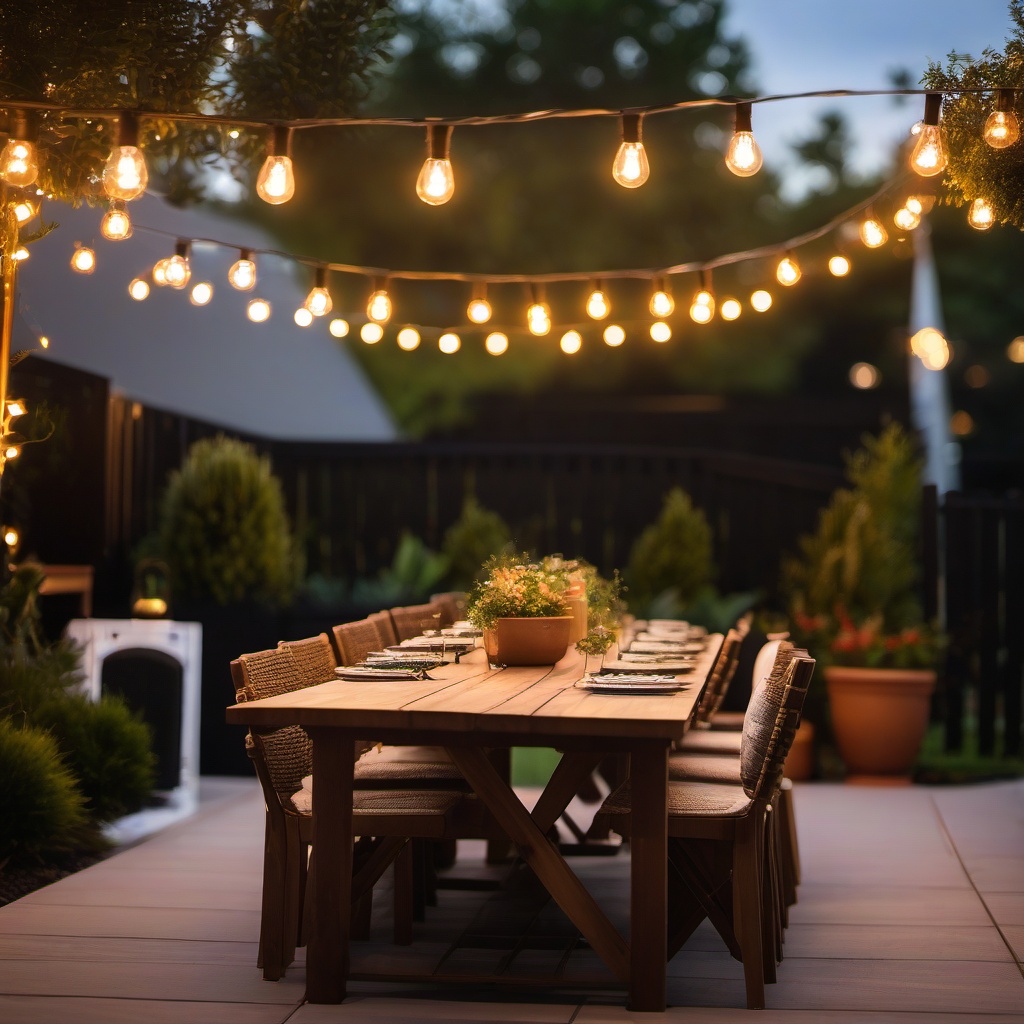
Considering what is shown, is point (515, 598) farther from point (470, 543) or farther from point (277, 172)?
point (470, 543)

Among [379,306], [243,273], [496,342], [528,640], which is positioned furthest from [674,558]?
[528,640]

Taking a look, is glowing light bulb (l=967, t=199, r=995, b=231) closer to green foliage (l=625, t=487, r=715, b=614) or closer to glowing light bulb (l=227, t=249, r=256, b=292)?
glowing light bulb (l=227, t=249, r=256, b=292)

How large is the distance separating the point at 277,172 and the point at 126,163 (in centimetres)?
45

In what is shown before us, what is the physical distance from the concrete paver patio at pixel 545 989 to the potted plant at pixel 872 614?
4.66 feet

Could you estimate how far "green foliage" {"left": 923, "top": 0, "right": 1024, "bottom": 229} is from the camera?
4.99 metres

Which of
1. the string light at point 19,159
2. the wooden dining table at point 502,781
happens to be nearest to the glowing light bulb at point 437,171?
the string light at point 19,159

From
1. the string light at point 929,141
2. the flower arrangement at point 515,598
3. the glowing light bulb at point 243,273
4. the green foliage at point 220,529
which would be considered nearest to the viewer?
the string light at point 929,141

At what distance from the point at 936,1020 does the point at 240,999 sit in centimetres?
187

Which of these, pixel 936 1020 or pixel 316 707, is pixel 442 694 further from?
pixel 936 1020

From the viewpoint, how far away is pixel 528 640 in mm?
4863

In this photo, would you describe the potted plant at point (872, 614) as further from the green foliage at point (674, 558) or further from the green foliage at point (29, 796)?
the green foliage at point (29, 796)

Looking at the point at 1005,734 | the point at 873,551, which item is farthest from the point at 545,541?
the point at 1005,734

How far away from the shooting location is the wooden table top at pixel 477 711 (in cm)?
354

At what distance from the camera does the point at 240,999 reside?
3816mm
